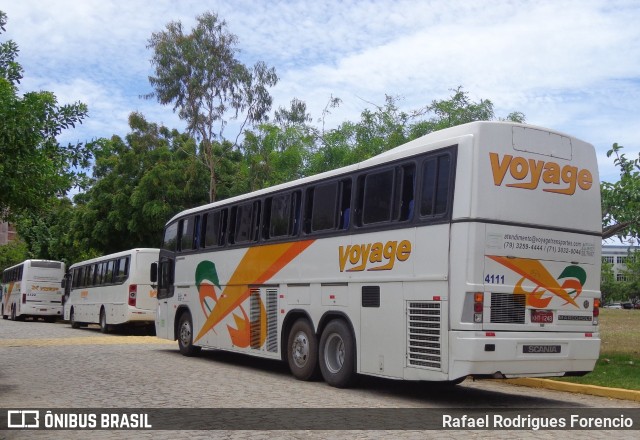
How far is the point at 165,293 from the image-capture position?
20.2m

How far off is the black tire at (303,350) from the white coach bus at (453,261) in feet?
0.10

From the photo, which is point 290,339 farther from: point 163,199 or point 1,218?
point 163,199

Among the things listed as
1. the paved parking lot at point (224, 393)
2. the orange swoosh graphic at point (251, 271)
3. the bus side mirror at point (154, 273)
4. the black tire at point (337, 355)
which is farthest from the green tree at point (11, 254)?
A: the black tire at point (337, 355)

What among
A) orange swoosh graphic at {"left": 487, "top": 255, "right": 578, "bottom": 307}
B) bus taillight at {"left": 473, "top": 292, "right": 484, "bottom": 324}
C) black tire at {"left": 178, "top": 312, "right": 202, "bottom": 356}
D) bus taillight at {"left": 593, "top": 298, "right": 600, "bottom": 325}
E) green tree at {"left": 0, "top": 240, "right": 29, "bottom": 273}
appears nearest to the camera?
bus taillight at {"left": 473, "top": 292, "right": 484, "bottom": 324}

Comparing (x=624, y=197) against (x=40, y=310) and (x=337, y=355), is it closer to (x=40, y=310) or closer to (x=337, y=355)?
(x=337, y=355)

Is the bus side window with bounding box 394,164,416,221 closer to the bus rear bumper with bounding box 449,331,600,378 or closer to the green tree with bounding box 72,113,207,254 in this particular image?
the bus rear bumper with bounding box 449,331,600,378

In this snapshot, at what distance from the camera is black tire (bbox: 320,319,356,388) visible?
12.6m

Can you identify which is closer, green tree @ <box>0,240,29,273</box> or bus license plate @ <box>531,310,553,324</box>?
bus license plate @ <box>531,310,553,324</box>

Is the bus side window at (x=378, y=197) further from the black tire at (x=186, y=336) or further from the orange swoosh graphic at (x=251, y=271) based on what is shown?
the black tire at (x=186, y=336)

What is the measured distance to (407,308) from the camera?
11.4m

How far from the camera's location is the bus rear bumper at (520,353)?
10.3m

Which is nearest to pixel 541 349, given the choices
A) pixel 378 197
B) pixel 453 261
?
pixel 453 261

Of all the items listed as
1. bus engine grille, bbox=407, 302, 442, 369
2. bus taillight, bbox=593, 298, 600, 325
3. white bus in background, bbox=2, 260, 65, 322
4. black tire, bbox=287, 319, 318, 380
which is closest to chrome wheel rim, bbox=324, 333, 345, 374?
black tire, bbox=287, 319, 318, 380

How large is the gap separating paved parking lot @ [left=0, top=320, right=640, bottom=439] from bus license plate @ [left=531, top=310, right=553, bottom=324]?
1.14m
